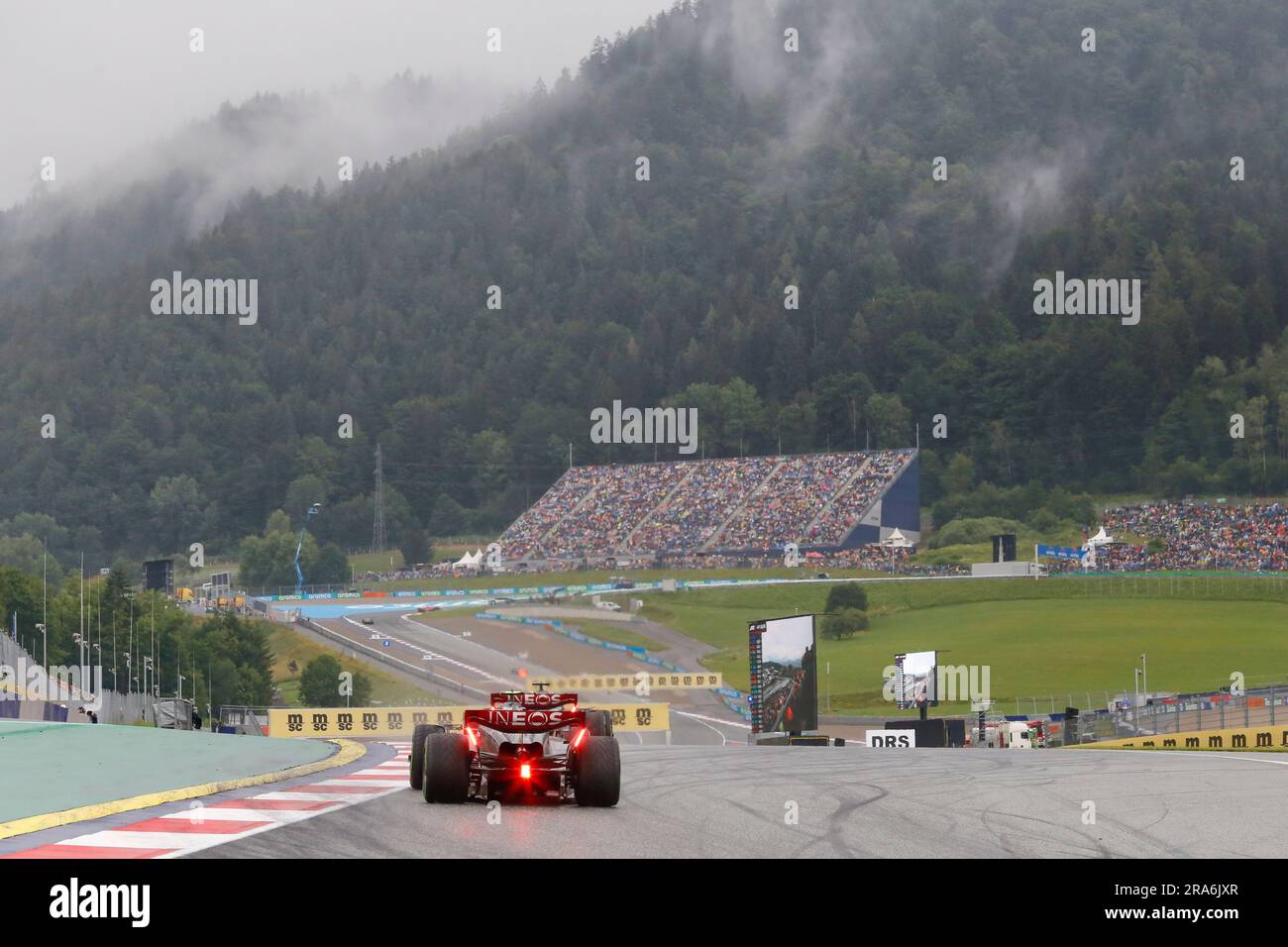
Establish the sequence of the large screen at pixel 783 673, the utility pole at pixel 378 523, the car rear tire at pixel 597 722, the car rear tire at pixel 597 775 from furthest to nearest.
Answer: the utility pole at pixel 378 523, the large screen at pixel 783 673, the car rear tire at pixel 597 722, the car rear tire at pixel 597 775

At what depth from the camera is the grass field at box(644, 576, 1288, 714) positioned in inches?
3051

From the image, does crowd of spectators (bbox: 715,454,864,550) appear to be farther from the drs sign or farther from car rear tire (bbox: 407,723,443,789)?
car rear tire (bbox: 407,723,443,789)

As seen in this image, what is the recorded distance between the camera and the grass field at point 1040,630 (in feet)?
254

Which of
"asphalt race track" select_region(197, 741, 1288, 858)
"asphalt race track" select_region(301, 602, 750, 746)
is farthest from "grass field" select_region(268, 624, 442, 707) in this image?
"asphalt race track" select_region(197, 741, 1288, 858)

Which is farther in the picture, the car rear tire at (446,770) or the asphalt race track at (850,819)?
Answer: the car rear tire at (446,770)

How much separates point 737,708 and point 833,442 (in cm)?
11297

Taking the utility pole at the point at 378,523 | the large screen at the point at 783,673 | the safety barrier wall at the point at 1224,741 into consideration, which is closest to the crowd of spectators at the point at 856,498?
the utility pole at the point at 378,523

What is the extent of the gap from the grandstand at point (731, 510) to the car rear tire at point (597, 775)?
109541 mm

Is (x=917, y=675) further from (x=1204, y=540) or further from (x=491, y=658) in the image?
(x=1204, y=540)

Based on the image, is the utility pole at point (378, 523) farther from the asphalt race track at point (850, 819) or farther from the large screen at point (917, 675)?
the asphalt race track at point (850, 819)

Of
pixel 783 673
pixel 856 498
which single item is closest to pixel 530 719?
pixel 783 673

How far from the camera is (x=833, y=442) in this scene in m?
181

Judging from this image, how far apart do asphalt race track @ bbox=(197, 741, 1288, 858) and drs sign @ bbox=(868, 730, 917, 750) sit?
2343cm
